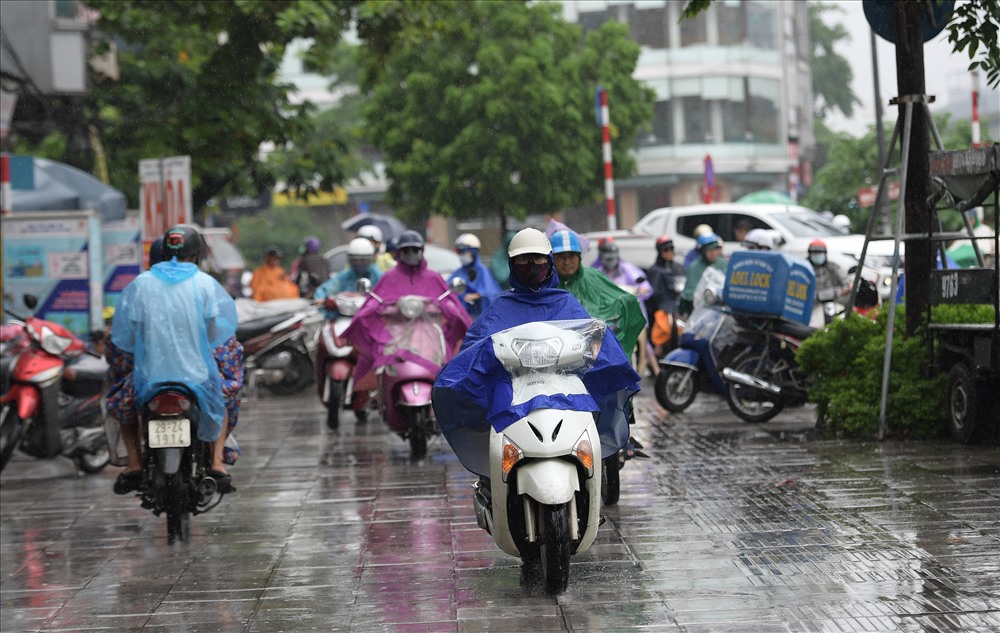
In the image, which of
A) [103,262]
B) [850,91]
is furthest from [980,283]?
[850,91]

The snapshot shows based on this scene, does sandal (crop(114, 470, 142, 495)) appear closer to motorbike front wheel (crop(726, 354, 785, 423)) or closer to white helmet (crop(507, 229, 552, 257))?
white helmet (crop(507, 229, 552, 257))

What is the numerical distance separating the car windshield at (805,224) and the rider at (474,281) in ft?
26.2

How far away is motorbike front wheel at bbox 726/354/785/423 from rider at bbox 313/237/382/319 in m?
3.71

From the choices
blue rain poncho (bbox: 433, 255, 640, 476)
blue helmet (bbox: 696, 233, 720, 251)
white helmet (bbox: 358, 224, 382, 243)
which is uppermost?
white helmet (bbox: 358, 224, 382, 243)

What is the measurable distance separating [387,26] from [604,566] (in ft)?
38.9

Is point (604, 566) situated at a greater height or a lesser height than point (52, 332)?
lesser

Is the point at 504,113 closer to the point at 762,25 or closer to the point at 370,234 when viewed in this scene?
the point at 762,25

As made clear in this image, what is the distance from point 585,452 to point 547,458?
18cm

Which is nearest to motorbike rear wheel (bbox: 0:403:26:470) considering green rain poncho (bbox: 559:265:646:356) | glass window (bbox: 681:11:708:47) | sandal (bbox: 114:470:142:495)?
sandal (bbox: 114:470:142:495)

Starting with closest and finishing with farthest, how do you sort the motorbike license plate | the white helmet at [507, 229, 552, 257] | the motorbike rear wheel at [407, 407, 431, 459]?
1. the white helmet at [507, 229, 552, 257]
2. the motorbike license plate
3. the motorbike rear wheel at [407, 407, 431, 459]

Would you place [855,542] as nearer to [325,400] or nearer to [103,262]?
[325,400]

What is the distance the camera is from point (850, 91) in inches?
2931

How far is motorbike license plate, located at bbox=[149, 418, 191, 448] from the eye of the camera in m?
8.01

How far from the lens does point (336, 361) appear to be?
1413 cm
